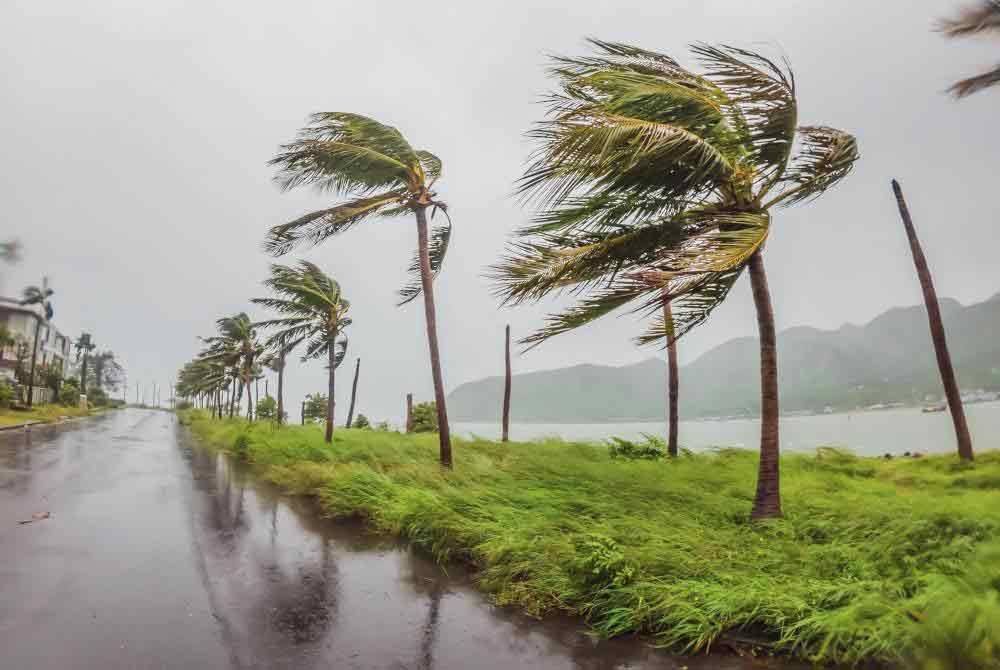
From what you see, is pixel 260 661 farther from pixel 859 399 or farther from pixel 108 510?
pixel 859 399

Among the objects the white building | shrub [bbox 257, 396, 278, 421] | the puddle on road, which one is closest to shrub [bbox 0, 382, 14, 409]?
the white building

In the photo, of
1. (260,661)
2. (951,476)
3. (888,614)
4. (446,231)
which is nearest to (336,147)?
(446,231)

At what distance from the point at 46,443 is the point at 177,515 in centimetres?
1623

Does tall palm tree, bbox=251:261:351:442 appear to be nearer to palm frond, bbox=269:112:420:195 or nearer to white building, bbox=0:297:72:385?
palm frond, bbox=269:112:420:195

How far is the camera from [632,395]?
173875mm

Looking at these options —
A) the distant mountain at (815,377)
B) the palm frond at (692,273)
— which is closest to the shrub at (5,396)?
the palm frond at (692,273)

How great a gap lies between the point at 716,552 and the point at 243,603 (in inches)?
159

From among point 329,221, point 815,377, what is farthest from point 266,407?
point 815,377

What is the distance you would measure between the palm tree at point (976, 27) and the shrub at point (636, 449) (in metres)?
10.7

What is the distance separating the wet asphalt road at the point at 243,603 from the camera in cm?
322

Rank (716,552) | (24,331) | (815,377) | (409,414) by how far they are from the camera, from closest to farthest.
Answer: (716,552)
(409,414)
(24,331)
(815,377)

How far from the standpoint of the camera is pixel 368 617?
12.9ft

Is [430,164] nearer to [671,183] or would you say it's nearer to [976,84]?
[671,183]

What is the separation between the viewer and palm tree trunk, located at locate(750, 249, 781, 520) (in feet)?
18.9
